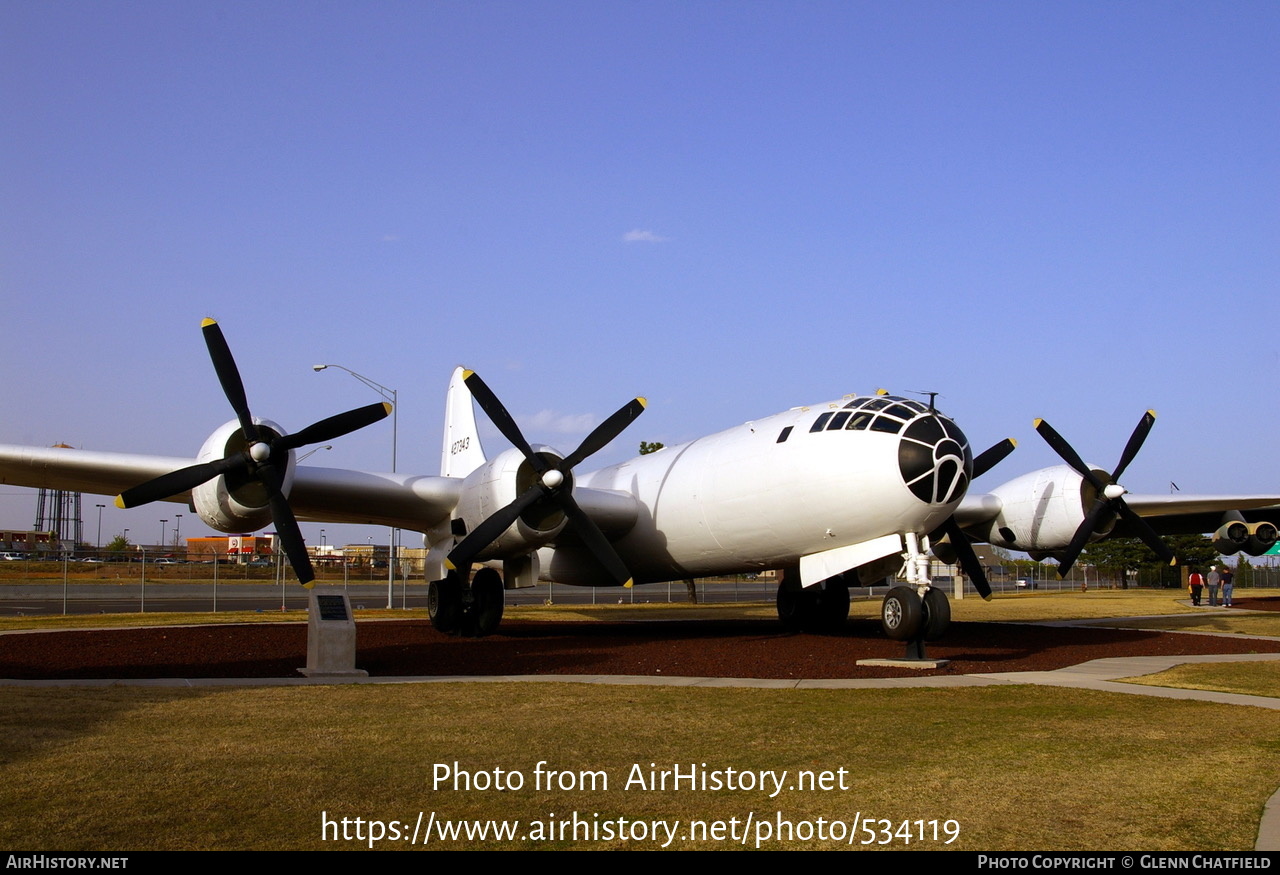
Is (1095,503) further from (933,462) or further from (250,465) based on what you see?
(250,465)

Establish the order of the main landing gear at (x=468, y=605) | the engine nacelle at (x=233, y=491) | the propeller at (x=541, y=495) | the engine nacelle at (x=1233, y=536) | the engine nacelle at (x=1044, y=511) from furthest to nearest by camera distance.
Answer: the engine nacelle at (x=1233, y=536) → the engine nacelle at (x=1044, y=511) → the main landing gear at (x=468, y=605) → the propeller at (x=541, y=495) → the engine nacelle at (x=233, y=491)

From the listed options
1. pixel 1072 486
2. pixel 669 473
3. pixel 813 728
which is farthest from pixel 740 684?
pixel 1072 486

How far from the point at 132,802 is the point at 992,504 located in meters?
21.1

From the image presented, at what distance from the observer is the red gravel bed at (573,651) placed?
15484 mm

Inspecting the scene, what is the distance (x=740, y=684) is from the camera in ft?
46.6

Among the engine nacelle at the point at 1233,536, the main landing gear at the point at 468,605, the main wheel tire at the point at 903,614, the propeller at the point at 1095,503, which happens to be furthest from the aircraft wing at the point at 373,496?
the engine nacelle at the point at 1233,536

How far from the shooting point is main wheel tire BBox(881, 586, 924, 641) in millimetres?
16422

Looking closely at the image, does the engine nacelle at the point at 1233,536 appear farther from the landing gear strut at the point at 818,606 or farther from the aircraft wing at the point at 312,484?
the aircraft wing at the point at 312,484

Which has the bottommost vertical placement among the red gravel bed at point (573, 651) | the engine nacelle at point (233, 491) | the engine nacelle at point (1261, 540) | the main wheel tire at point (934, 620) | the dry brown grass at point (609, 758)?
the red gravel bed at point (573, 651)

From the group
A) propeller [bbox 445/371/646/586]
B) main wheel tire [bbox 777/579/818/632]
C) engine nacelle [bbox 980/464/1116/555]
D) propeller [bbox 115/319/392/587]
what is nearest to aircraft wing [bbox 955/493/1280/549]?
engine nacelle [bbox 980/464/1116/555]

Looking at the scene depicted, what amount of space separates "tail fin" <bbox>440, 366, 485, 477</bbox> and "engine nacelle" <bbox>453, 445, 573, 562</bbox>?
20.0 feet

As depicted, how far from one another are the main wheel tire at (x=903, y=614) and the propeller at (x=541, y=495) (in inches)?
184

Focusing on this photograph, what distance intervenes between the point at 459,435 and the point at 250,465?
35.2 feet

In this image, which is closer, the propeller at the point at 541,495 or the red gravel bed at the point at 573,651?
the red gravel bed at the point at 573,651
